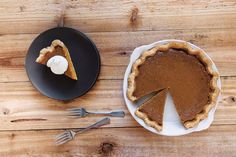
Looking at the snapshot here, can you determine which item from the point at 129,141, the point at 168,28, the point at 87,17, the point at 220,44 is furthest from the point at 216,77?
the point at 87,17

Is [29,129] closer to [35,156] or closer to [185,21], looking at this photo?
[35,156]

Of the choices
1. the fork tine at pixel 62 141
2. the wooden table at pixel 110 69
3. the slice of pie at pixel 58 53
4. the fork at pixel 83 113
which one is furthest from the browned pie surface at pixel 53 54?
the fork tine at pixel 62 141

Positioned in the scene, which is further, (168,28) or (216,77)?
(168,28)

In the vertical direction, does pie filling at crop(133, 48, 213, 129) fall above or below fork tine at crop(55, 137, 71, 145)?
above

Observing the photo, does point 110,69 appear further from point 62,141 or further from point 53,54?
point 62,141

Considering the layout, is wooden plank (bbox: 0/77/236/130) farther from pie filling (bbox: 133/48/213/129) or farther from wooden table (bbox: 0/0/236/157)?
pie filling (bbox: 133/48/213/129)

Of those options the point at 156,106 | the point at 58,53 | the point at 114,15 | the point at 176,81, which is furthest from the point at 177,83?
the point at 58,53

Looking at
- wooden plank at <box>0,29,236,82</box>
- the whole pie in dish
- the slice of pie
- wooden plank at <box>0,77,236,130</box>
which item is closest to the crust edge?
the whole pie in dish
